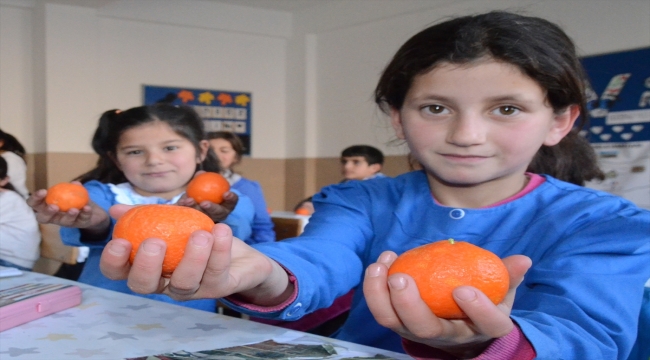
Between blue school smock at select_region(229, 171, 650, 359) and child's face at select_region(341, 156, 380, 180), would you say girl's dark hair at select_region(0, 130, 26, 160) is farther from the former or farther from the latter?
blue school smock at select_region(229, 171, 650, 359)

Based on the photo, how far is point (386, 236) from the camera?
4.81 feet

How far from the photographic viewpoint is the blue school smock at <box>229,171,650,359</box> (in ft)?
3.26

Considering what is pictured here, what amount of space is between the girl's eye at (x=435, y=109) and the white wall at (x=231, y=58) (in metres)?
4.93

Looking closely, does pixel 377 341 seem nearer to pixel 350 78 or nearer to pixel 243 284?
pixel 243 284

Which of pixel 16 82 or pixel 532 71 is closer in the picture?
pixel 532 71

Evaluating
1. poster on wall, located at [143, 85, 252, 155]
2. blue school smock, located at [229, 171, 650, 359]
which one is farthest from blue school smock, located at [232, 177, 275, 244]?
poster on wall, located at [143, 85, 252, 155]

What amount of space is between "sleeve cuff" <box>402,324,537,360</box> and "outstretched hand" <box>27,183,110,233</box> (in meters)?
1.32

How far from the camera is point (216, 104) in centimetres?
805

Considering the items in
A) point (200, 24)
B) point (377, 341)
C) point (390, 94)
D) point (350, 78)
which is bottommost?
point (377, 341)

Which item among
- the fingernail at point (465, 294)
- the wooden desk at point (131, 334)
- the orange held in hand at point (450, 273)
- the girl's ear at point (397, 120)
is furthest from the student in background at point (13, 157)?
the fingernail at point (465, 294)

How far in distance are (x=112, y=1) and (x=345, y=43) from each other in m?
2.88

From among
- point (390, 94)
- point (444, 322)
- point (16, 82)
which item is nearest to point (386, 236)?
point (390, 94)

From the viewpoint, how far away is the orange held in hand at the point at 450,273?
0.79m

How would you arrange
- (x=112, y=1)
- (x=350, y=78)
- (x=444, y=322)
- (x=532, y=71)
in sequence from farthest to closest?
(x=350, y=78), (x=112, y=1), (x=532, y=71), (x=444, y=322)
